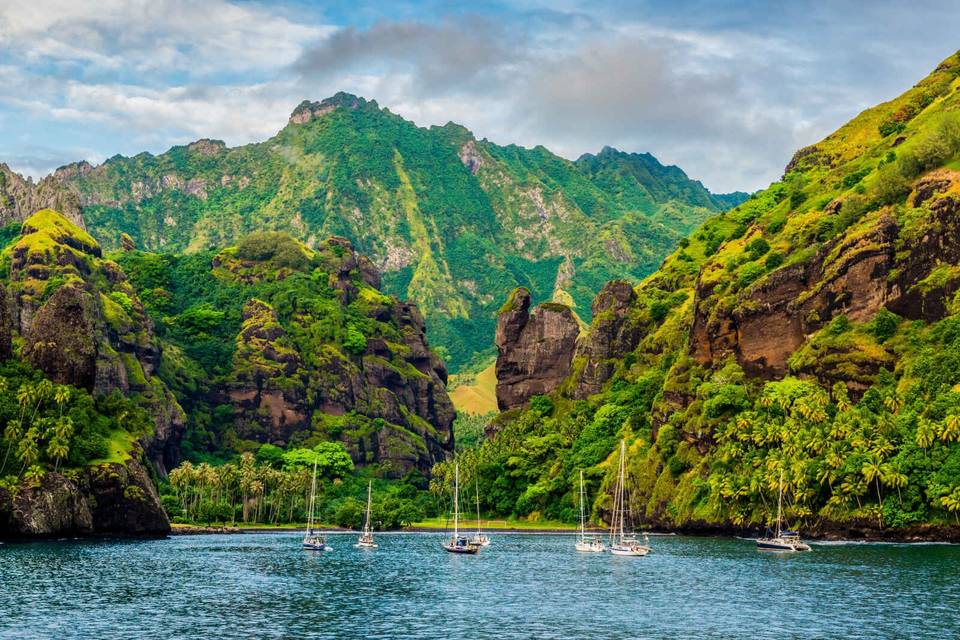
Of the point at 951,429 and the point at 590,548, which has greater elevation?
the point at 951,429

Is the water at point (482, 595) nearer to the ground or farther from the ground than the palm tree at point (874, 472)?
nearer to the ground

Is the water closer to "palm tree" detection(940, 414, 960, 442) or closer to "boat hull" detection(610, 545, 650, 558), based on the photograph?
"boat hull" detection(610, 545, 650, 558)

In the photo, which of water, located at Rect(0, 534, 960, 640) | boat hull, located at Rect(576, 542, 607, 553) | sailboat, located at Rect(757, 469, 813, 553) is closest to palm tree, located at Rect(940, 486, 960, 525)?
water, located at Rect(0, 534, 960, 640)

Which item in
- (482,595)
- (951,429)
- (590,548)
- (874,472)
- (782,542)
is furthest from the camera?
(590,548)

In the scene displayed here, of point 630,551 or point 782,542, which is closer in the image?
point 782,542

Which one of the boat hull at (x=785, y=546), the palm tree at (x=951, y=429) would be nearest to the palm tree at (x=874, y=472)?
the palm tree at (x=951, y=429)

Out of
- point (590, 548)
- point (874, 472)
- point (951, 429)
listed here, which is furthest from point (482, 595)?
point (951, 429)

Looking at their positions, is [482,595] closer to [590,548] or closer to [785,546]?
[785,546]

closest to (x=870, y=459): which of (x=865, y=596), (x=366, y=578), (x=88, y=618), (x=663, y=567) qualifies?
(x=663, y=567)

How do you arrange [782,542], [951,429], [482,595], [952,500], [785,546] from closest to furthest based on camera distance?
1. [482,595]
2. [952,500]
3. [951,429]
4. [785,546]
5. [782,542]

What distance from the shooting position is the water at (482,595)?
9531 cm

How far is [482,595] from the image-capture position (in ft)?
404

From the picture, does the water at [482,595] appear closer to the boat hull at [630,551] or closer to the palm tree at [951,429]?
the boat hull at [630,551]

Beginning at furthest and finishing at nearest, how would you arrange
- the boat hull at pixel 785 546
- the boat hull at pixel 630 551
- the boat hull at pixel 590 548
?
1. the boat hull at pixel 590 548
2. the boat hull at pixel 630 551
3. the boat hull at pixel 785 546
